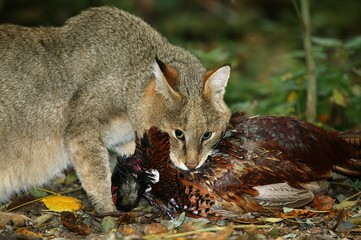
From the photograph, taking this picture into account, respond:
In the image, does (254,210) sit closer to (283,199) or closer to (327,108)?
(283,199)

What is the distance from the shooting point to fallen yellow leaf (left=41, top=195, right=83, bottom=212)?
683 centimetres

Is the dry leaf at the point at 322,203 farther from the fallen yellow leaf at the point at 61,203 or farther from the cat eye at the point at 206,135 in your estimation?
the fallen yellow leaf at the point at 61,203

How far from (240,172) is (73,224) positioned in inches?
67.3

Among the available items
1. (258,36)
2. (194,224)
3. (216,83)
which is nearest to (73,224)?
(194,224)

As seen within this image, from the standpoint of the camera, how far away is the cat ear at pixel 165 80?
6.43 meters

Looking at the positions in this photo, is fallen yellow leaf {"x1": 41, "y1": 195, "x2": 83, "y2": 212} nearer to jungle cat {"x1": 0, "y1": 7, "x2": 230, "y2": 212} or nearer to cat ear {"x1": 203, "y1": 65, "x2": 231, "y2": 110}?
jungle cat {"x1": 0, "y1": 7, "x2": 230, "y2": 212}

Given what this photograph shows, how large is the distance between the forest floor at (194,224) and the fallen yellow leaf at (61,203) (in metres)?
0.04

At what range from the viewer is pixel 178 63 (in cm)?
705

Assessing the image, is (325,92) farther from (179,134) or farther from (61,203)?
(61,203)

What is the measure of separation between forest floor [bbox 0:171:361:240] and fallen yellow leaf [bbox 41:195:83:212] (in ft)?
0.13

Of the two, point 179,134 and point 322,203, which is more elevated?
point 179,134

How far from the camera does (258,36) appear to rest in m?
16.4

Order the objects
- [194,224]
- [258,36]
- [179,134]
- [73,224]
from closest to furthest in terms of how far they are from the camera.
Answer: [194,224], [73,224], [179,134], [258,36]

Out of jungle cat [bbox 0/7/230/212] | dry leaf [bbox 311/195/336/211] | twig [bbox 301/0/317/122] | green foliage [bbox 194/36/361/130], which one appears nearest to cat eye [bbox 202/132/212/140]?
jungle cat [bbox 0/7/230/212]
